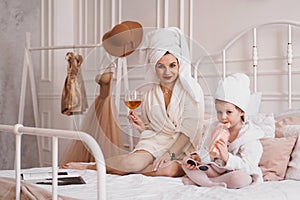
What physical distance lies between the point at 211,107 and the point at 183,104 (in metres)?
0.18

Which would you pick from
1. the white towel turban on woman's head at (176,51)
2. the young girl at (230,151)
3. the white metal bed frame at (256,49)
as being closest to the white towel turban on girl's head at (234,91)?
the young girl at (230,151)

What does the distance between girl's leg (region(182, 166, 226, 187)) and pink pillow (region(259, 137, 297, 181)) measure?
0.30 m

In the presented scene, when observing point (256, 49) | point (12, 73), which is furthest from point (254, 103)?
point (12, 73)

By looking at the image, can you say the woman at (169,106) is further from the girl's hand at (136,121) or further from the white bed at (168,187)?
the white bed at (168,187)

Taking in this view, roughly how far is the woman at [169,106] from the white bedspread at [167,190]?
11 centimetres

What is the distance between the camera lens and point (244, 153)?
2223 mm

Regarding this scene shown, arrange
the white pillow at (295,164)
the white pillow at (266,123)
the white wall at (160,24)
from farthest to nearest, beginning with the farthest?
the white wall at (160,24)
the white pillow at (266,123)
the white pillow at (295,164)

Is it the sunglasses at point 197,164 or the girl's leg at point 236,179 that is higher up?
the sunglasses at point 197,164

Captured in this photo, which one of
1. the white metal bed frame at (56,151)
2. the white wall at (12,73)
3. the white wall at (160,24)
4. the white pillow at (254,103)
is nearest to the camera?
the white metal bed frame at (56,151)

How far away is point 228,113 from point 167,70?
438 millimetres

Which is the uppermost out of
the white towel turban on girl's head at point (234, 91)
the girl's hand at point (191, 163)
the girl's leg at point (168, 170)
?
the white towel turban on girl's head at point (234, 91)

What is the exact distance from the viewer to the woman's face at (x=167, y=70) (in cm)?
191

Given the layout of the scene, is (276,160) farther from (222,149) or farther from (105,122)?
(105,122)

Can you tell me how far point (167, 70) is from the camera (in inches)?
75.6
